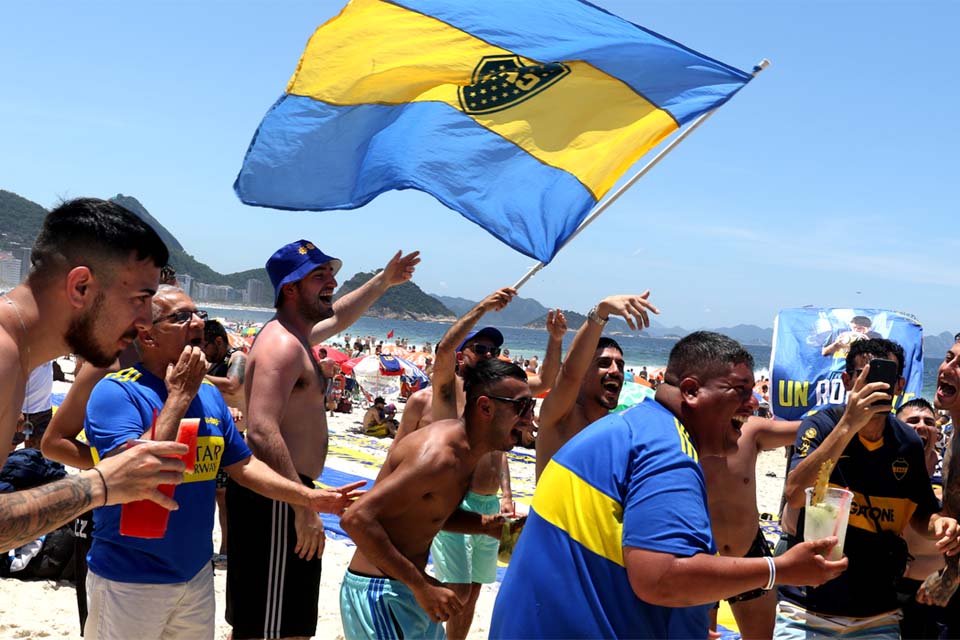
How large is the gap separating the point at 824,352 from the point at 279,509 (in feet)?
22.1

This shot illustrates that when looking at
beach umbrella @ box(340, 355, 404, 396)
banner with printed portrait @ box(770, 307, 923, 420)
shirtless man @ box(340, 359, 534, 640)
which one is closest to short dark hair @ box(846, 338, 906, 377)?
shirtless man @ box(340, 359, 534, 640)

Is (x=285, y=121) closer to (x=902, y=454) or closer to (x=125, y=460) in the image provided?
Answer: (x=125, y=460)

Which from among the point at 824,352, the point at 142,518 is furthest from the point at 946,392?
the point at 824,352

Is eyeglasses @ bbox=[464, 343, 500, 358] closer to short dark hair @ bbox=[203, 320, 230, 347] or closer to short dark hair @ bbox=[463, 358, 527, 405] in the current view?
short dark hair @ bbox=[203, 320, 230, 347]

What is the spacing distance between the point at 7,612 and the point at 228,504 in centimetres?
279

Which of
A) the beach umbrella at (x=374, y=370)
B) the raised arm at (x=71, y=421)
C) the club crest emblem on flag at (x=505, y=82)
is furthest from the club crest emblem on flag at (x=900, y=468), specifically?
the beach umbrella at (x=374, y=370)

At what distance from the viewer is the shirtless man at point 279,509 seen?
3.92 m

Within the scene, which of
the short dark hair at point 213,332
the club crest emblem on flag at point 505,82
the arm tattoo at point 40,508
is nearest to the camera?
the arm tattoo at point 40,508

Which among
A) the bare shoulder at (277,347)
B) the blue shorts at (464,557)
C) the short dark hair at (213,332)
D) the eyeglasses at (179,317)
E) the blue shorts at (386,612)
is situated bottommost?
the blue shorts at (464,557)

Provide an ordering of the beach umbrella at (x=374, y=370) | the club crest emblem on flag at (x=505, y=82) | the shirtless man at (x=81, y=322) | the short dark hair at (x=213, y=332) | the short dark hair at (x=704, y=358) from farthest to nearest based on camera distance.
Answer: the beach umbrella at (x=374, y=370)
the short dark hair at (x=213, y=332)
the club crest emblem on flag at (x=505, y=82)
the short dark hair at (x=704, y=358)
the shirtless man at (x=81, y=322)

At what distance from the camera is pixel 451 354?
5129mm

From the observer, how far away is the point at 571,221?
4895 mm

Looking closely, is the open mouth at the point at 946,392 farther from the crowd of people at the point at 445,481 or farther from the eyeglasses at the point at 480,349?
the eyeglasses at the point at 480,349

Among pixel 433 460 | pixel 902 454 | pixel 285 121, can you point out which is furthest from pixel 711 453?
pixel 285 121
